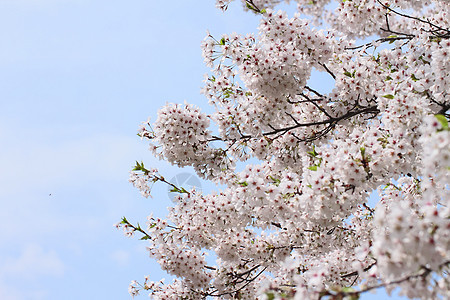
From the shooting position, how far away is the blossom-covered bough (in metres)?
4.78

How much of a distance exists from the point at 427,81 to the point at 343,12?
3.61 m

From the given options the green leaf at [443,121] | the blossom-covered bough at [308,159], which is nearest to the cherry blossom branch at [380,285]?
the blossom-covered bough at [308,159]

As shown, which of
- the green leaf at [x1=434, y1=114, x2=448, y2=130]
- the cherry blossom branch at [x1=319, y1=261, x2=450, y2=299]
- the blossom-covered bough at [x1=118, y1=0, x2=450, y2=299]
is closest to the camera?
the cherry blossom branch at [x1=319, y1=261, x2=450, y2=299]

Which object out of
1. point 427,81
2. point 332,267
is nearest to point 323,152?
point 427,81

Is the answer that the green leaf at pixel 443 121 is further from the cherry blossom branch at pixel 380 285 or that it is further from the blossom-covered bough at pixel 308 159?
the cherry blossom branch at pixel 380 285

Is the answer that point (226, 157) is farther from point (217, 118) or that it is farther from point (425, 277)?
point (425, 277)

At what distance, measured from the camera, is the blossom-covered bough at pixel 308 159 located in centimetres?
478

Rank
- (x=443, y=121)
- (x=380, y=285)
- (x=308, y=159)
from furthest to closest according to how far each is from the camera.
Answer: (x=308, y=159)
(x=443, y=121)
(x=380, y=285)

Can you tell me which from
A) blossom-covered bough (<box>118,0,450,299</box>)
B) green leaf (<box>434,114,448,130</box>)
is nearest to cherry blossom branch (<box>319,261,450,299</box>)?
blossom-covered bough (<box>118,0,450,299</box>)

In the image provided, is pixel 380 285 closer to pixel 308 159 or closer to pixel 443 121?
pixel 443 121

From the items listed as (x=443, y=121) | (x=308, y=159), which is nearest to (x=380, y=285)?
(x=443, y=121)

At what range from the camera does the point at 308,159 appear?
22.2 feet

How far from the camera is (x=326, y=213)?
227 inches

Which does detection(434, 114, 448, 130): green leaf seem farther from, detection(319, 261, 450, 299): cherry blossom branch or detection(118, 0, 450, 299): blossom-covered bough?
detection(319, 261, 450, 299): cherry blossom branch
